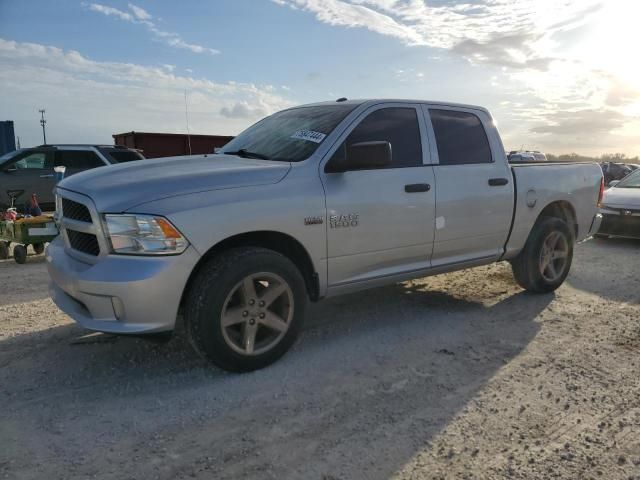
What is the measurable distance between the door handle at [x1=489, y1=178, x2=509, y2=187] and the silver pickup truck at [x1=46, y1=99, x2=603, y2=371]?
0.05 feet

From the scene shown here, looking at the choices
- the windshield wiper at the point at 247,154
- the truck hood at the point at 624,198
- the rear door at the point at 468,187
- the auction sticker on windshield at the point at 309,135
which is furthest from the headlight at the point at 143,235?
the truck hood at the point at 624,198

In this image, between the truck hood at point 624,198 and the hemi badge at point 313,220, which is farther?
the truck hood at point 624,198

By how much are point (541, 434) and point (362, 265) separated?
1.71 m

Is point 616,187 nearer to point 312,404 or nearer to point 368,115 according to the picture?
point 368,115

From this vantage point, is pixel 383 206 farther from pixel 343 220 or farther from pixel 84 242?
pixel 84 242

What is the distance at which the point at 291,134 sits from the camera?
4137 mm

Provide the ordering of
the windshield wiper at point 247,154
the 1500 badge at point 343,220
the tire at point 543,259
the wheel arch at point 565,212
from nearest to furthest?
Answer: the 1500 badge at point 343,220 → the windshield wiper at point 247,154 → the tire at point 543,259 → the wheel arch at point 565,212

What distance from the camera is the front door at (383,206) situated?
12.2 ft

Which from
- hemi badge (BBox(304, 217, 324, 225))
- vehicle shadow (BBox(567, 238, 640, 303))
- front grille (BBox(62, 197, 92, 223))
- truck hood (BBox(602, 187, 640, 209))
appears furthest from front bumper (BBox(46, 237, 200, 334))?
truck hood (BBox(602, 187, 640, 209))

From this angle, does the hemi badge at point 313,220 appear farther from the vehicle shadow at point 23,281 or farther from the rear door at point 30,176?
the rear door at point 30,176

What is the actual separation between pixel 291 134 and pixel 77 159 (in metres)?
8.86

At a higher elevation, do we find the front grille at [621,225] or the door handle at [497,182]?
the door handle at [497,182]

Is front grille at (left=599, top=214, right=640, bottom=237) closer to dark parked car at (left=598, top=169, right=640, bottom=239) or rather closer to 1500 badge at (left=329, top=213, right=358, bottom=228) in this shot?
dark parked car at (left=598, top=169, right=640, bottom=239)

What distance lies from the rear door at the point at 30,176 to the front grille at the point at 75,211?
8.24m
